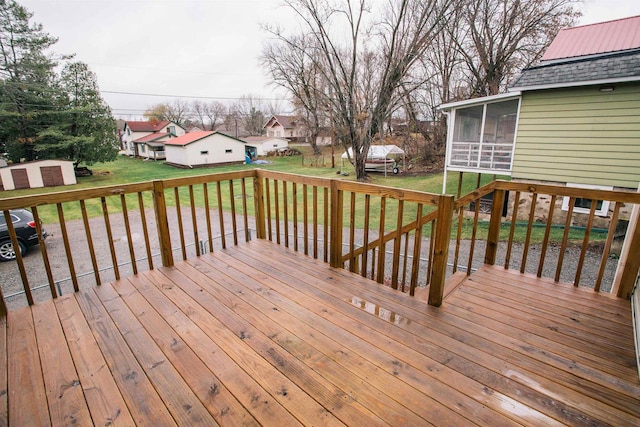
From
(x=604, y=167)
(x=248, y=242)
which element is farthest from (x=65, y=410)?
(x=604, y=167)

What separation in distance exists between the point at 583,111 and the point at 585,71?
0.91 m

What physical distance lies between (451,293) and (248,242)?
7.69ft

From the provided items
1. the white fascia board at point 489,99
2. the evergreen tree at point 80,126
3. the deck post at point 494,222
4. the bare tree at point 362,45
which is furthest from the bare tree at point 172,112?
the deck post at point 494,222

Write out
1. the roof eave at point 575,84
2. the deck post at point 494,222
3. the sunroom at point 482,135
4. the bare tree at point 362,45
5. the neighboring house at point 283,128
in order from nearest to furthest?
the deck post at point 494,222
the roof eave at point 575,84
the sunroom at point 482,135
the bare tree at point 362,45
the neighboring house at point 283,128

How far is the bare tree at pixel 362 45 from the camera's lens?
12.6 metres

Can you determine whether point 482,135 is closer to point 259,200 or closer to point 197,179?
point 259,200

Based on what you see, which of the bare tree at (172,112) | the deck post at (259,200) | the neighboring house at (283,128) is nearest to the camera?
the deck post at (259,200)

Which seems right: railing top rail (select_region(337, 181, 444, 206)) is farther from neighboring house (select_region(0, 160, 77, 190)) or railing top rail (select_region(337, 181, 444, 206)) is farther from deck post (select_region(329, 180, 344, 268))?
neighboring house (select_region(0, 160, 77, 190))

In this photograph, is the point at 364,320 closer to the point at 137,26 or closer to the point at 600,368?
the point at 600,368

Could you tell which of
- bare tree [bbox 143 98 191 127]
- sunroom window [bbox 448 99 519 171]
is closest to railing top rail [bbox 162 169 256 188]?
sunroom window [bbox 448 99 519 171]

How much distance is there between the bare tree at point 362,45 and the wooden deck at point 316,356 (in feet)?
43.4

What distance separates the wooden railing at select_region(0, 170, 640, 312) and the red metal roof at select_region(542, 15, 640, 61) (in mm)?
3861

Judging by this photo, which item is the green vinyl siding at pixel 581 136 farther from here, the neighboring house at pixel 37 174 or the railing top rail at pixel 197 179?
the neighboring house at pixel 37 174

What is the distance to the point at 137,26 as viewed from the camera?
10.1 m
